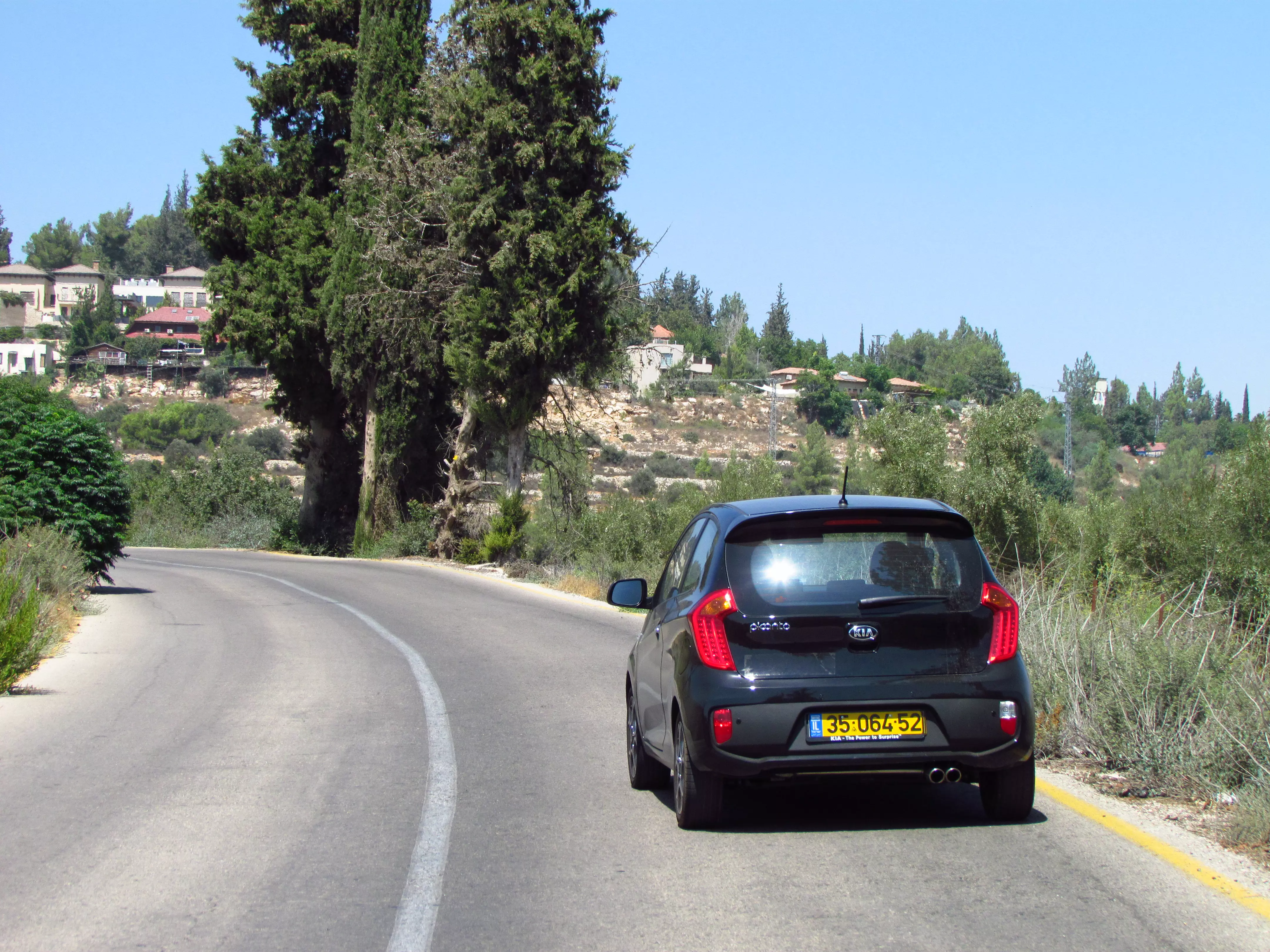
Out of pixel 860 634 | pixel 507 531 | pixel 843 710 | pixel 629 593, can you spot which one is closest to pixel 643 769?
pixel 629 593

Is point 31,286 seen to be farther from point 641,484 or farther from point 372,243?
point 372,243

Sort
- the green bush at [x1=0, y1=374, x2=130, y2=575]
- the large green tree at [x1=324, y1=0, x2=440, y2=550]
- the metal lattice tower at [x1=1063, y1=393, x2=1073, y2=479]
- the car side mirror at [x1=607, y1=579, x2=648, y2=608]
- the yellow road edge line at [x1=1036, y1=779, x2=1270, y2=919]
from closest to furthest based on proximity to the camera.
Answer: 1. the yellow road edge line at [x1=1036, y1=779, x2=1270, y2=919]
2. the car side mirror at [x1=607, y1=579, x2=648, y2=608]
3. the green bush at [x1=0, y1=374, x2=130, y2=575]
4. the large green tree at [x1=324, y1=0, x2=440, y2=550]
5. the metal lattice tower at [x1=1063, y1=393, x2=1073, y2=479]

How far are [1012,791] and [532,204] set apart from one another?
27302mm

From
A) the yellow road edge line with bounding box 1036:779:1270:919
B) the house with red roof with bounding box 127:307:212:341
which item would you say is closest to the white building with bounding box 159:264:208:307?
the house with red roof with bounding box 127:307:212:341

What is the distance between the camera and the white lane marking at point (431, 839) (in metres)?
4.80

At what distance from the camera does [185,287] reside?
185 metres

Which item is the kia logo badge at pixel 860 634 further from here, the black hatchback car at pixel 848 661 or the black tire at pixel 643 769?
the black tire at pixel 643 769

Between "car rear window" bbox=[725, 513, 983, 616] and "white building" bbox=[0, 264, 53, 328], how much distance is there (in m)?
189

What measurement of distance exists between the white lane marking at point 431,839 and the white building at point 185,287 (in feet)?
601

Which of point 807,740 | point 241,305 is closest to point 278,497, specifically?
point 241,305

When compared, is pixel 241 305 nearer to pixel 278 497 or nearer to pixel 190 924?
pixel 278 497

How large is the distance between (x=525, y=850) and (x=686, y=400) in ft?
355

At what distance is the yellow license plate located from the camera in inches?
233

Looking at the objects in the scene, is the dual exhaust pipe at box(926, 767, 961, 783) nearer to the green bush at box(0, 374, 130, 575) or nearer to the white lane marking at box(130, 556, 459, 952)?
the white lane marking at box(130, 556, 459, 952)
